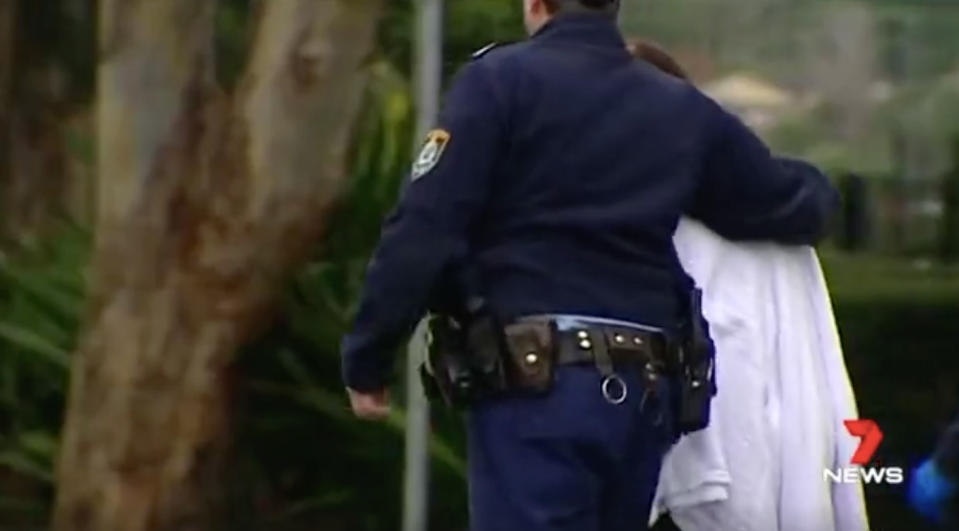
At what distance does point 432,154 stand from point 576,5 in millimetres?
401

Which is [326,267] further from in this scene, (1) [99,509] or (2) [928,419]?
(2) [928,419]

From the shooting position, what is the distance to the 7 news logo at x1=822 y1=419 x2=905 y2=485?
4234 millimetres

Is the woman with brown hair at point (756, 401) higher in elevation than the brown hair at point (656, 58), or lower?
lower

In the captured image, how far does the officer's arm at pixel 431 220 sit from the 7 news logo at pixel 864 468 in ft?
3.27

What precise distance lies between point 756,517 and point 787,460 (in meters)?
0.13

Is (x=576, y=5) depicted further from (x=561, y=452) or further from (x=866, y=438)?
(x=866, y=438)

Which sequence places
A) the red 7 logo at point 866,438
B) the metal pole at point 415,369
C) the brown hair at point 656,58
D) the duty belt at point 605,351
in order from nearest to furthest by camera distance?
the duty belt at point 605,351, the brown hair at point 656,58, the red 7 logo at point 866,438, the metal pole at point 415,369

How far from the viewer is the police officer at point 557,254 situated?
3598 mm

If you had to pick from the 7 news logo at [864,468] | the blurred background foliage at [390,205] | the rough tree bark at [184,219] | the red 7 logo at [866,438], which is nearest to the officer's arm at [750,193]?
the 7 news logo at [864,468]

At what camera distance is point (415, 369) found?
5.36 m

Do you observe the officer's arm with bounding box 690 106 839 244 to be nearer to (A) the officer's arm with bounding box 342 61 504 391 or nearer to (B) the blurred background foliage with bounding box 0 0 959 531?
(A) the officer's arm with bounding box 342 61 504 391

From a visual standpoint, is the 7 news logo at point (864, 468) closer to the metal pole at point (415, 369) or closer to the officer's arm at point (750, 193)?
the officer's arm at point (750, 193)

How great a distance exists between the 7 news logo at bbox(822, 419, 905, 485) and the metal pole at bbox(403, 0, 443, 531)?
3.62 ft

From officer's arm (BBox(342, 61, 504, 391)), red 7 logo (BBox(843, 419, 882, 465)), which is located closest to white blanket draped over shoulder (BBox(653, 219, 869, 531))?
red 7 logo (BBox(843, 419, 882, 465))
